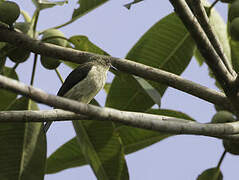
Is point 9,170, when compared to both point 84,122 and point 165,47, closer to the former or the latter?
point 84,122

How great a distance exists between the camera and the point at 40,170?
3697mm

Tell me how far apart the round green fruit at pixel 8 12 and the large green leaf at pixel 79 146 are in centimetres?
146

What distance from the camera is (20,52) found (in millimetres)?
3420

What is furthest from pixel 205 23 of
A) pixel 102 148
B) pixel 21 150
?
pixel 21 150

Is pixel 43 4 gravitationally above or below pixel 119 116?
above

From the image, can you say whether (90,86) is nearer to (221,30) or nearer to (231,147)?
(231,147)

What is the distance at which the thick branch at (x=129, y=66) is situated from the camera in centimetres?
301

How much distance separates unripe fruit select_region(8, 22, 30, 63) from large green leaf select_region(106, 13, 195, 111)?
30.6 inches

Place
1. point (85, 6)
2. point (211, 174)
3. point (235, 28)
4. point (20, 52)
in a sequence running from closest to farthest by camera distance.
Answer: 1. point (235, 28)
2. point (20, 52)
3. point (211, 174)
4. point (85, 6)

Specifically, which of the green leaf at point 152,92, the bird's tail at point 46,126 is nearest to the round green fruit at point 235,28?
the green leaf at point 152,92

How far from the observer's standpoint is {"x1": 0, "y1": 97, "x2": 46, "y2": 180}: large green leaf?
3697 mm

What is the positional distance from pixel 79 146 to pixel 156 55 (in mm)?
1020

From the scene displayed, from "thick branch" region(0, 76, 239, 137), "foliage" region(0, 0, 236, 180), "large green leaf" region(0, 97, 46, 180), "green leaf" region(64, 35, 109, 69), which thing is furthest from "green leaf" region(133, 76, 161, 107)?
"large green leaf" region(0, 97, 46, 180)

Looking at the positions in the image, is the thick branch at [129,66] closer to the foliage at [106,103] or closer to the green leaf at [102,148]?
the foliage at [106,103]
